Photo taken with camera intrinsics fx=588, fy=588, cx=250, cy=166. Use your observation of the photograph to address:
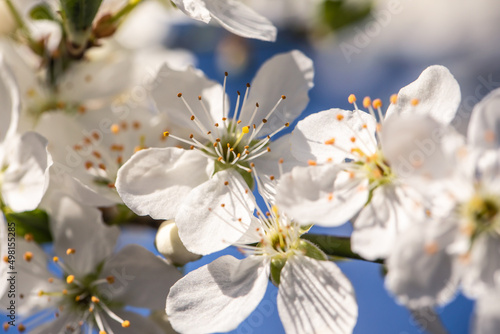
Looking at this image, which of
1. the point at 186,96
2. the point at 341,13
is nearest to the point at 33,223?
the point at 186,96

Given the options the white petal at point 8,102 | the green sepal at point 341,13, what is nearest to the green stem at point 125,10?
the white petal at point 8,102

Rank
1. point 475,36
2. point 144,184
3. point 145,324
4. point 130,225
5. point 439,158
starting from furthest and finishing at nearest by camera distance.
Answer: point 475,36 → point 130,225 → point 145,324 → point 144,184 → point 439,158

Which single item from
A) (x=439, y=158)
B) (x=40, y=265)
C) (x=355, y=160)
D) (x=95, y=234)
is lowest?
(x=40, y=265)

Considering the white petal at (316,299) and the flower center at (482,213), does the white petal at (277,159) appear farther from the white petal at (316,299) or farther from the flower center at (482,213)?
the flower center at (482,213)

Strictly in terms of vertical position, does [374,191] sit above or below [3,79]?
above

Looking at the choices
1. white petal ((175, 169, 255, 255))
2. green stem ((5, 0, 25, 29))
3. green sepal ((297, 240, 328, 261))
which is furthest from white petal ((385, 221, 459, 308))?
green stem ((5, 0, 25, 29))

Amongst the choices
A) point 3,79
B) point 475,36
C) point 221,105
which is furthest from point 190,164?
point 475,36

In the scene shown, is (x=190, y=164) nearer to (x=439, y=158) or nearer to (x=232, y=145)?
(x=232, y=145)

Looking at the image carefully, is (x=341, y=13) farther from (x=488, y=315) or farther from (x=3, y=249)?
(x=488, y=315)
